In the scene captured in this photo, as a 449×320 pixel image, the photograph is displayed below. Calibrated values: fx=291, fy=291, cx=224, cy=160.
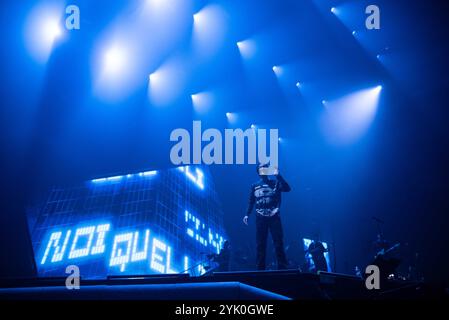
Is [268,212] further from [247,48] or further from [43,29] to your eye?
[247,48]

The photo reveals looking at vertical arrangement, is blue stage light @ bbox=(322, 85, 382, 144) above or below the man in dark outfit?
above

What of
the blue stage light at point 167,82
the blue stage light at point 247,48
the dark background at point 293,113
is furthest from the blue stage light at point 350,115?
the blue stage light at point 167,82

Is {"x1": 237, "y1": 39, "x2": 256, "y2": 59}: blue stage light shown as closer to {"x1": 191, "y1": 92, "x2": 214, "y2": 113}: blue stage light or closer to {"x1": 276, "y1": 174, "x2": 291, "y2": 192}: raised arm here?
{"x1": 191, "y1": 92, "x2": 214, "y2": 113}: blue stage light

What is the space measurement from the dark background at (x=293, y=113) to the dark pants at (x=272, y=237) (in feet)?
16.9

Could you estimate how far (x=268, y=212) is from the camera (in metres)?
6.44

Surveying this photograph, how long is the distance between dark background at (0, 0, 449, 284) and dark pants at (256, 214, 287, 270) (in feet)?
16.9

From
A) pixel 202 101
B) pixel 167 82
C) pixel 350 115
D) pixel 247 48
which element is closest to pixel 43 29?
pixel 167 82

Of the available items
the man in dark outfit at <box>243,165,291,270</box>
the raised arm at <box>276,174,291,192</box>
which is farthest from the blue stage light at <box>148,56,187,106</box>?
the raised arm at <box>276,174,291,192</box>

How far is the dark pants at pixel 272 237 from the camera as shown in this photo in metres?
6.09

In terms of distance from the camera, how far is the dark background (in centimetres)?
891

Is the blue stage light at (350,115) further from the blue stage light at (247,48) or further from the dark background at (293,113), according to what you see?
the blue stage light at (247,48)

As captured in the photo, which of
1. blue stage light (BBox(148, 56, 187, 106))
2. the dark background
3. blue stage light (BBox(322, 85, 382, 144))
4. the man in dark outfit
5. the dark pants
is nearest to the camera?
the dark pants

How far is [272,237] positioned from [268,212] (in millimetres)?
545

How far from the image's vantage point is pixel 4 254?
4941 mm
